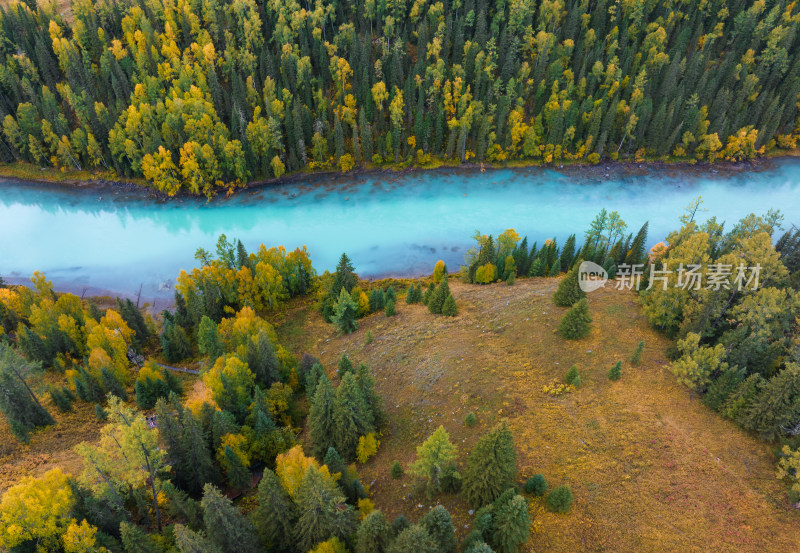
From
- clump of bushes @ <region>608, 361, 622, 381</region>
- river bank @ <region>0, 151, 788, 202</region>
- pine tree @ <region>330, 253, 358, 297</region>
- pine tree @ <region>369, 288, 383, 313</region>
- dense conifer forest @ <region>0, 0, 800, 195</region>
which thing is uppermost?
dense conifer forest @ <region>0, 0, 800, 195</region>

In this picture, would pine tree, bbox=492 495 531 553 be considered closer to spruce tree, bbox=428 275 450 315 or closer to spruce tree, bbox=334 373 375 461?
spruce tree, bbox=334 373 375 461

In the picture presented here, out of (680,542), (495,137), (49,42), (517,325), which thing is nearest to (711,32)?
(495,137)

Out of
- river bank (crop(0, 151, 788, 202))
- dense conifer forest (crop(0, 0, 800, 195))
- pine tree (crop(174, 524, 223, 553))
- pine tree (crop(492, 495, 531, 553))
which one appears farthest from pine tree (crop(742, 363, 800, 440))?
dense conifer forest (crop(0, 0, 800, 195))

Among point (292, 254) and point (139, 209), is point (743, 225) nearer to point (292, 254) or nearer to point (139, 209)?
point (292, 254)

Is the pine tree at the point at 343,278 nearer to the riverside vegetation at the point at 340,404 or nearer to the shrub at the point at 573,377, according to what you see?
the riverside vegetation at the point at 340,404

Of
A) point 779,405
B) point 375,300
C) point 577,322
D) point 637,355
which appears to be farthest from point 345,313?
point 779,405
